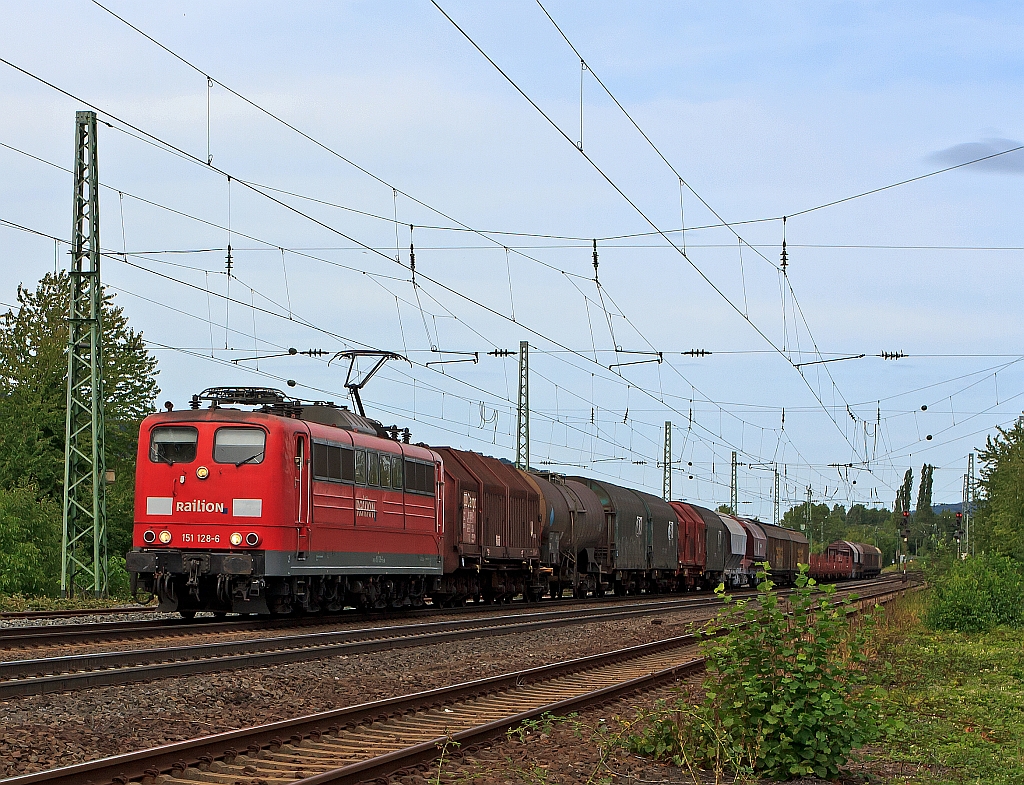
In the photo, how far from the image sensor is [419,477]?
26703 mm

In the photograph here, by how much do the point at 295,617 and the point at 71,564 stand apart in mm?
Answer: 7076

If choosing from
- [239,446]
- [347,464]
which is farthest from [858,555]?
[239,446]

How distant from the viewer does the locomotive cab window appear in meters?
20.7

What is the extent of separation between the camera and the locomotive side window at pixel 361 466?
2330 centimetres

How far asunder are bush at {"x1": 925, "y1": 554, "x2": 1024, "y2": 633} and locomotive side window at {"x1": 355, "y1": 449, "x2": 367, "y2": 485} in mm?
13118

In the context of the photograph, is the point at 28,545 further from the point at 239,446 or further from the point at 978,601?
the point at 978,601

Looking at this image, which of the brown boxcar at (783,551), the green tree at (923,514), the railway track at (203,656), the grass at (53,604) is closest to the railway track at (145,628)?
the railway track at (203,656)

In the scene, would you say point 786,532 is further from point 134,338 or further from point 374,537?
point 374,537

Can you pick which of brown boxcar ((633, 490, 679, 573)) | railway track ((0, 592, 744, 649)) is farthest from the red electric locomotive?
brown boxcar ((633, 490, 679, 573))

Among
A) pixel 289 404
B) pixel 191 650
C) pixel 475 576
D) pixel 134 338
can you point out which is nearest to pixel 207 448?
pixel 289 404

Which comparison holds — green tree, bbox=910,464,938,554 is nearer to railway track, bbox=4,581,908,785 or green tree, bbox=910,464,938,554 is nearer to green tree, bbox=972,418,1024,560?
green tree, bbox=972,418,1024,560

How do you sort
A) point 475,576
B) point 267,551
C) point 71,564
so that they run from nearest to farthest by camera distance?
point 267,551 < point 71,564 < point 475,576

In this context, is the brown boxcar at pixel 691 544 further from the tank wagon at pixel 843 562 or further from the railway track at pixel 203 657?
the railway track at pixel 203 657

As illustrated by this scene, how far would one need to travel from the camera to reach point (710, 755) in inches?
380
